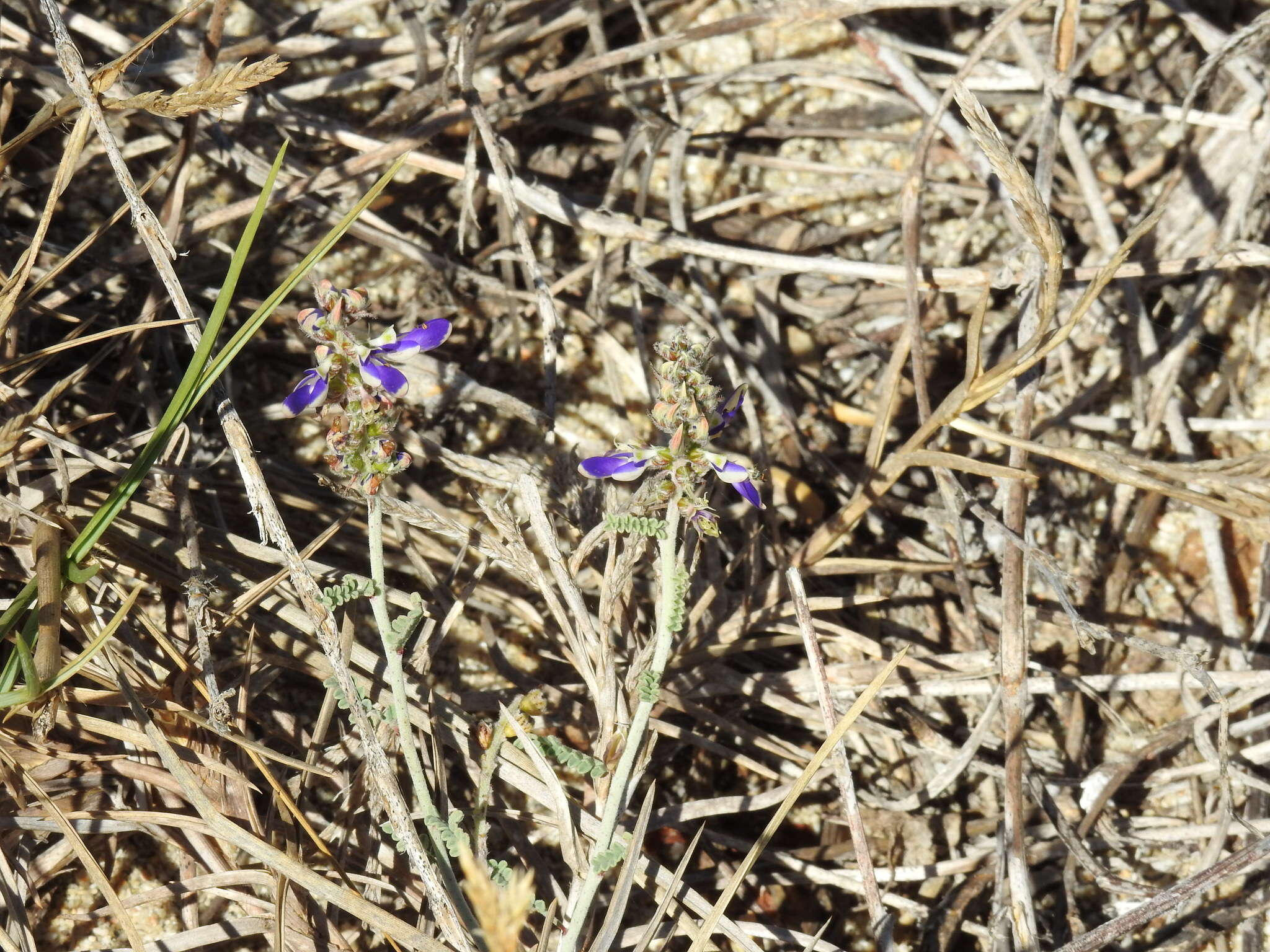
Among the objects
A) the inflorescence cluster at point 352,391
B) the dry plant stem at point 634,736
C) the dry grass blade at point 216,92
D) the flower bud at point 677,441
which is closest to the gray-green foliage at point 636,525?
the dry plant stem at point 634,736

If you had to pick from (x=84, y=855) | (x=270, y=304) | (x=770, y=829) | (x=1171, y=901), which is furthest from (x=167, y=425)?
(x=1171, y=901)

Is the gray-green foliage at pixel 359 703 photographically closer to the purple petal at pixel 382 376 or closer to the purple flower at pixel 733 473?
the purple petal at pixel 382 376

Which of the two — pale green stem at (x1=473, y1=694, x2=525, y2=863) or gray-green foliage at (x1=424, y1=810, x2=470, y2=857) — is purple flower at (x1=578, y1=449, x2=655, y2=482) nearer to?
pale green stem at (x1=473, y1=694, x2=525, y2=863)

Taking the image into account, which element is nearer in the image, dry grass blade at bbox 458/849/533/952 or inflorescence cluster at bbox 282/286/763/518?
dry grass blade at bbox 458/849/533/952

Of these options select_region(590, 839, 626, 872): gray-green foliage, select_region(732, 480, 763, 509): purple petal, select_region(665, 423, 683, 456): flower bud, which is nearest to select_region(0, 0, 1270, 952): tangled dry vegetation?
select_region(590, 839, 626, 872): gray-green foliage

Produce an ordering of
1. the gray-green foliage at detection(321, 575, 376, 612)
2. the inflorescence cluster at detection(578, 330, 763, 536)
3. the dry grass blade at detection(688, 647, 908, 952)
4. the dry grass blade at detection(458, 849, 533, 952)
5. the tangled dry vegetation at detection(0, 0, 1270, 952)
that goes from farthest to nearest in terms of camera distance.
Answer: the tangled dry vegetation at detection(0, 0, 1270, 952)
the dry grass blade at detection(688, 647, 908, 952)
the gray-green foliage at detection(321, 575, 376, 612)
the inflorescence cluster at detection(578, 330, 763, 536)
the dry grass blade at detection(458, 849, 533, 952)

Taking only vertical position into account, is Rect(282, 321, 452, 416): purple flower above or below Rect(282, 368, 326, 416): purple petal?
above

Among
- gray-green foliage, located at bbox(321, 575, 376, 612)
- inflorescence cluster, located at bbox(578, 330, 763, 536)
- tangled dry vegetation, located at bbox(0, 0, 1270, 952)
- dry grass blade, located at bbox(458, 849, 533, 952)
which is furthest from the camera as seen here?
tangled dry vegetation, located at bbox(0, 0, 1270, 952)
